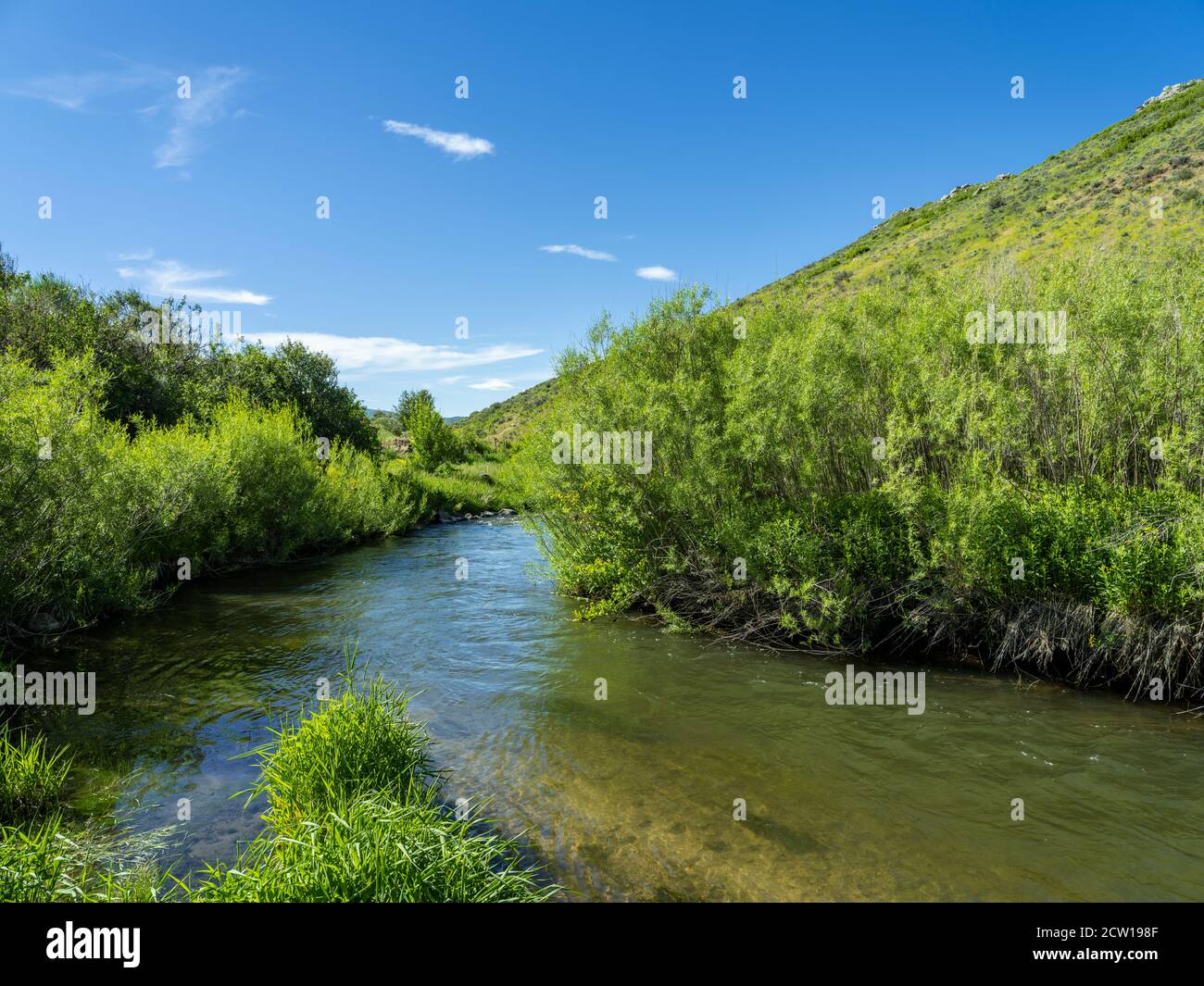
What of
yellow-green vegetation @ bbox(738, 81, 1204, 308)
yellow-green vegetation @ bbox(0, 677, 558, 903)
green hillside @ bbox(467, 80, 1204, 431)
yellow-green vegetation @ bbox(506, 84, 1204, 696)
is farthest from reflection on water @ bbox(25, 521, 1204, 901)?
yellow-green vegetation @ bbox(738, 81, 1204, 308)

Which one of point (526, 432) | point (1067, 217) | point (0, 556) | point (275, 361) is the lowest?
→ point (0, 556)

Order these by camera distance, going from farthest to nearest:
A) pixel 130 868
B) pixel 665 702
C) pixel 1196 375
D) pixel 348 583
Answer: pixel 348 583 < pixel 665 702 < pixel 1196 375 < pixel 130 868

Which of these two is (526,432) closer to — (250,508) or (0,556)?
(0,556)

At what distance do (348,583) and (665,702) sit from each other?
1197 cm

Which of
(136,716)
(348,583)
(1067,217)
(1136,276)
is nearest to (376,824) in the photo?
(136,716)

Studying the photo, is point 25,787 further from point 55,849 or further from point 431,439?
point 431,439

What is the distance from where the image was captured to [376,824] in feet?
14.8

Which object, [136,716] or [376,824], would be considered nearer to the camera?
[376,824]

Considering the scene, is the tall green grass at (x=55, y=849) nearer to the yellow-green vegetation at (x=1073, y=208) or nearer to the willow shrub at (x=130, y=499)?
the willow shrub at (x=130, y=499)

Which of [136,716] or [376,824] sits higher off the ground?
[376,824]

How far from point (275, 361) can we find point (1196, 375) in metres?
41.7

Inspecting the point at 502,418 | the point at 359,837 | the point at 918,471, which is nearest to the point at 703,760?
the point at 359,837

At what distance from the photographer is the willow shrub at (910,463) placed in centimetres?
848

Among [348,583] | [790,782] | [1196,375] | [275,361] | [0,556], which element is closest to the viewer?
[790,782]
